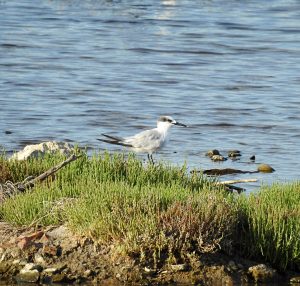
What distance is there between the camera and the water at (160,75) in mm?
17188

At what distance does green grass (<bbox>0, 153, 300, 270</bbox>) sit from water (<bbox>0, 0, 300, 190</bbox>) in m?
3.52

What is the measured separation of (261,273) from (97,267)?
1.41 m

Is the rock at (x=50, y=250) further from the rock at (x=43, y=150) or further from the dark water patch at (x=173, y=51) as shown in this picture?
the dark water patch at (x=173, y=51)

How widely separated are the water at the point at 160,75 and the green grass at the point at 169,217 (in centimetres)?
352

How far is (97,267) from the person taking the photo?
31.4ft

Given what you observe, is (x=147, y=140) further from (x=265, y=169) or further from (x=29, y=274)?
(x=29, y=274)

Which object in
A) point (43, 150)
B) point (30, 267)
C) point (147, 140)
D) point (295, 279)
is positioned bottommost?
point (295, 279)

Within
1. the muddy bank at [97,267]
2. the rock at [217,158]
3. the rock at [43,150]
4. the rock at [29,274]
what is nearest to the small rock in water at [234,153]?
the rock at [217,158]

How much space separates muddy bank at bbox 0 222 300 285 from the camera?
31.1ft

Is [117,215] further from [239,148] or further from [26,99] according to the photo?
[26,99]

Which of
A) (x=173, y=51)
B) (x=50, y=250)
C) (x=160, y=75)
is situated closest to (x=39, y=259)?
(x=50, y=250)

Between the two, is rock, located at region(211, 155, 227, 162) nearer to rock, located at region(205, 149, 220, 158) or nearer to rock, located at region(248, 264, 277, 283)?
rock, located at region(205, 149, 220, 158)

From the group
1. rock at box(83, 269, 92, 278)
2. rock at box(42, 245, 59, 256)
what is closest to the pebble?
rock at box(42, 245, 59, 256)

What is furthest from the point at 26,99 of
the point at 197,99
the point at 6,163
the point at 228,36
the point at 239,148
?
the point at 228,36
